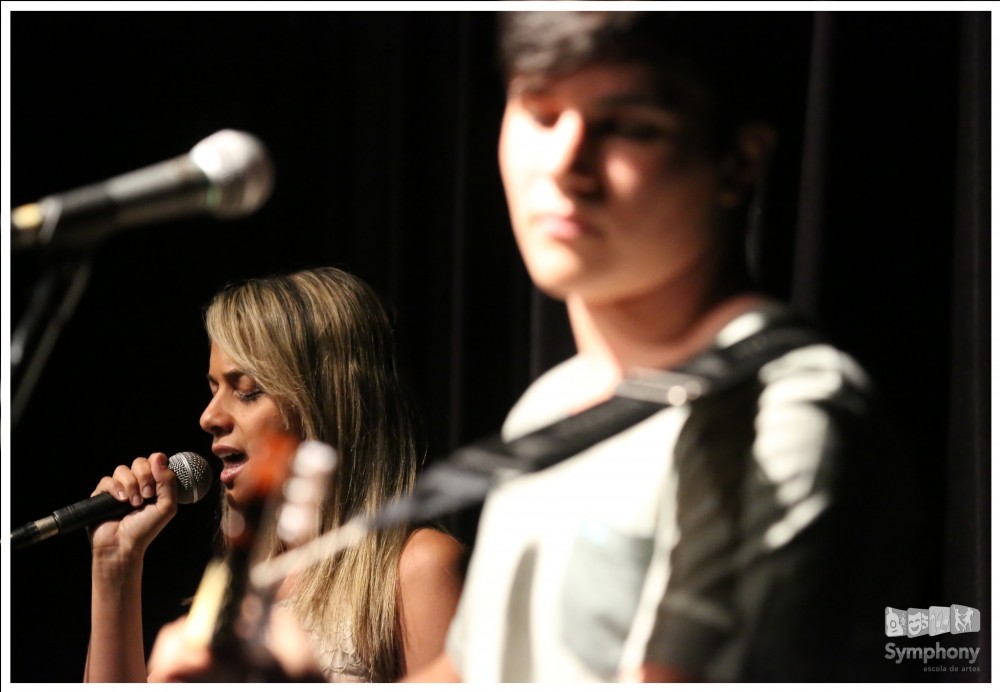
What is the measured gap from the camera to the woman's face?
154 cm

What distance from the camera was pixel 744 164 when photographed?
4.77ft

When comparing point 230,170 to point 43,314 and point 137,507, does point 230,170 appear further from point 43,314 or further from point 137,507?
point 137,507

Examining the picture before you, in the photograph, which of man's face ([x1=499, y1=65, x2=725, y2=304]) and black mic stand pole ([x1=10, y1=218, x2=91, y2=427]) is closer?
black mic stand pole ([x1=10, y1=218, x2=91, y2=427])

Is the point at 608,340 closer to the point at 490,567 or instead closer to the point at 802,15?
the point at 490,567

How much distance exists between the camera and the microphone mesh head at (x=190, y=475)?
5.12ft

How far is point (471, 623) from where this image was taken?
1.51m

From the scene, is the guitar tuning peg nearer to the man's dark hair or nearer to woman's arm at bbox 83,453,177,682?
woman's arm at bbox 83,453,177,682

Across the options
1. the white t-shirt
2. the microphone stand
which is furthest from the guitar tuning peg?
the microphone stand

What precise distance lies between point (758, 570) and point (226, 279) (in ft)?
2.83

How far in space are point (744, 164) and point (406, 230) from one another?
19.6 inches

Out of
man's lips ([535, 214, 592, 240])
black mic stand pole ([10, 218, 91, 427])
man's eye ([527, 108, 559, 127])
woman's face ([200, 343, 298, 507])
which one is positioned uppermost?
man's eye ([527, 108, 559, 127])

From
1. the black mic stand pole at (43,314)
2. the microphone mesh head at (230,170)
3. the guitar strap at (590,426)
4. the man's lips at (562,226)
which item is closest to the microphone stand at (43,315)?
the black mic stand pole at (43,314)

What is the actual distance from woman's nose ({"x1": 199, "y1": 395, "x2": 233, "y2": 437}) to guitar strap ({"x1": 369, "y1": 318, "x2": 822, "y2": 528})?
0.26m

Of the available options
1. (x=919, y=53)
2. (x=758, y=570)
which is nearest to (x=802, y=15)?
(x=919, y=53)
